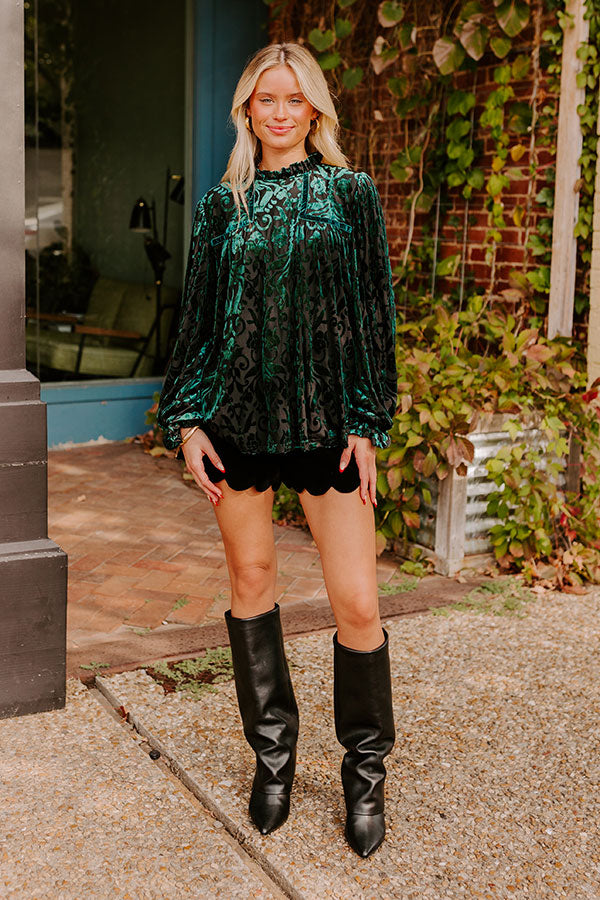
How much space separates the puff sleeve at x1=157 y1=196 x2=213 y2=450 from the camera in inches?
97.9

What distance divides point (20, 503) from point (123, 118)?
4831 mm

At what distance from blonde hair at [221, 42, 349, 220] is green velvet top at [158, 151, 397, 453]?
0.10 feet

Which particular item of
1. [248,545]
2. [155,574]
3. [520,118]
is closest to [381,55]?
[520,118]

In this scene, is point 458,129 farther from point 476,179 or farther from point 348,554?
point 348,554

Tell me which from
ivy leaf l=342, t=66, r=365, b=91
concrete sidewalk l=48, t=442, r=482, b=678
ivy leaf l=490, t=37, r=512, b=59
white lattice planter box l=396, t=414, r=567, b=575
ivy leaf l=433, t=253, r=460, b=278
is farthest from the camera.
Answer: ivy leaf l=342, t=66, r=365, b=91

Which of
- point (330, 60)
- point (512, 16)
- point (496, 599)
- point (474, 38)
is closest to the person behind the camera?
point (496, 599)

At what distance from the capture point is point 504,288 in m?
5.49

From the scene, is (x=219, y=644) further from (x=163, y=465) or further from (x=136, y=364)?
(x=136, y=364)

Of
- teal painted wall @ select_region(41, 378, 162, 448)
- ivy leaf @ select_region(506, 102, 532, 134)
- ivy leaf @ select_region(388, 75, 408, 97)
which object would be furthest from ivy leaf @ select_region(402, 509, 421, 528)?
teal painted wall @ select_region(41, 378, 162, 448)

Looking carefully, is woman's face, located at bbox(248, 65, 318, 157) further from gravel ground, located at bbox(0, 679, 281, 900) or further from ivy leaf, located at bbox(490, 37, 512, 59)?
ivy leaf, located at bbox(490, 37, 512, 59)

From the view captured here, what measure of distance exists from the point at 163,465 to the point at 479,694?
11.7ft

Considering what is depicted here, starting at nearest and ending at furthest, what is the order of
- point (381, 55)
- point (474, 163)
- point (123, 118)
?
point (474, 163)
point (381, 55)
point (123, 118)

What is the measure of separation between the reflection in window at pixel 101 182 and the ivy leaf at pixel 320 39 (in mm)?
1183

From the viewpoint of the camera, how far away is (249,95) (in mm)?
2412
